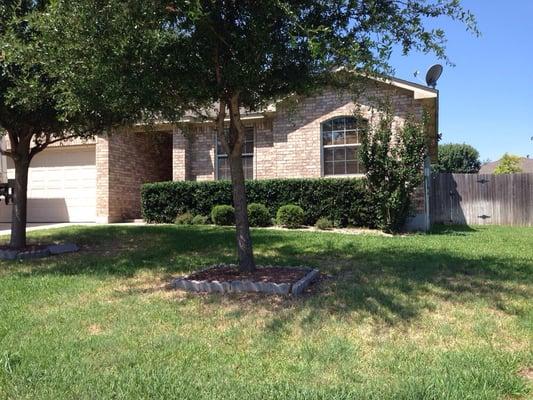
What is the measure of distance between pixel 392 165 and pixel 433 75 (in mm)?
3778

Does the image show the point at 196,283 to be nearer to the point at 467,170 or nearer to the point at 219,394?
the point at 219,394

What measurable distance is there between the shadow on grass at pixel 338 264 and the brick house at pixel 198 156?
3658 millimetres

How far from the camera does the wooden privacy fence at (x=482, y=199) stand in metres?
18.2

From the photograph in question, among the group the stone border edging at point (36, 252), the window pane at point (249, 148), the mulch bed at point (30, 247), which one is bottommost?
the stone border edging at point (36, 252)

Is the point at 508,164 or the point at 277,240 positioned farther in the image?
the point at 508,164

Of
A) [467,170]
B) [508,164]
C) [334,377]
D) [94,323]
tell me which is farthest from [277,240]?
[467,170]

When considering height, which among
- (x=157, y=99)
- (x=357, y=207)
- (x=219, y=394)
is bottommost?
(x=219, y=394)

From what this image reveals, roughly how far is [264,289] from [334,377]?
8.47 feet

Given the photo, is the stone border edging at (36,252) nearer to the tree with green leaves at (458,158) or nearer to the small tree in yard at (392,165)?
the small tree in yard at (392,165)

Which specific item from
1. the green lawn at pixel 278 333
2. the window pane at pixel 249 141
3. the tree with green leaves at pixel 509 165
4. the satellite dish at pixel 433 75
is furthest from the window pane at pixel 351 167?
the tree with green leaves at pixel 509 165

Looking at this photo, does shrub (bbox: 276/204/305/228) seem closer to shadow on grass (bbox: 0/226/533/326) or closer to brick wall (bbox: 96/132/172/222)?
shadow on grass (bbox: 0/226/533/326)

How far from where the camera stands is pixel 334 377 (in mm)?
4039

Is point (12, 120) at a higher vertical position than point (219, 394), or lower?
higher

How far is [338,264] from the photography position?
8523mm
